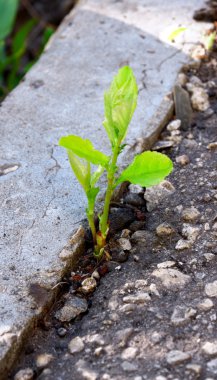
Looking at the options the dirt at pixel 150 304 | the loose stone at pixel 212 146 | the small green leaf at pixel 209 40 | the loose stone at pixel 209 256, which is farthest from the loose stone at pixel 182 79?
the loose stone at pixel 209 256

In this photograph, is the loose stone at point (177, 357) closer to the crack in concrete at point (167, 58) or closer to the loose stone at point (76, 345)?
the loose stone at point (76, 345)

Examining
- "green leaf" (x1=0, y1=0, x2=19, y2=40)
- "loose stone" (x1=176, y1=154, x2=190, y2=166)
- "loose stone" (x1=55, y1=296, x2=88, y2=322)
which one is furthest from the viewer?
"green leaf" (x1=0, y1=0, x2=19, y2=40)

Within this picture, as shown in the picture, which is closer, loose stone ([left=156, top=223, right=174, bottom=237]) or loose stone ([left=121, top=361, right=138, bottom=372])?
loose stone ([left=121, top=361, right=138, bottom=372])

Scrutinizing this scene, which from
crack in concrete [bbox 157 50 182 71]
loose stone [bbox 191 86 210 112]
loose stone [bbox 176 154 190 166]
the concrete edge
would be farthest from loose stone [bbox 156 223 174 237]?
crack in concrete [bbox 157 50 182 71]

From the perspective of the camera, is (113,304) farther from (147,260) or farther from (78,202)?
(78,202)

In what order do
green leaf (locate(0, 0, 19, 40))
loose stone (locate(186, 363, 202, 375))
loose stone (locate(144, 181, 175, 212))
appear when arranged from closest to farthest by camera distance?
loose stone (locate(186, 363, 202, 375))
loose stone (locate(144, 181, 175, 212))
green leaf (locate(0, 0, 19, 40))

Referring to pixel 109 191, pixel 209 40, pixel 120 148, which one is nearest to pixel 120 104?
pixel 120 148

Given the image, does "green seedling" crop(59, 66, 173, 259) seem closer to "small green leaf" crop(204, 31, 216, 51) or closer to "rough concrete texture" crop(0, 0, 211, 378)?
"rough concrete texture" crop(0, 0, 211, 378)
